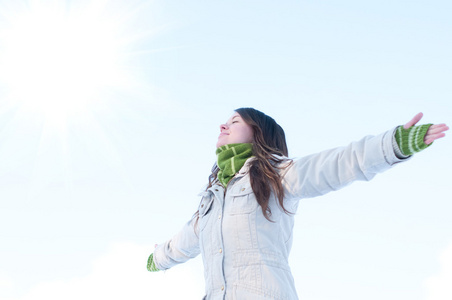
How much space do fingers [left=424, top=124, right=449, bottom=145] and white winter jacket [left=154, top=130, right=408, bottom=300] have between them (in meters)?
0.23

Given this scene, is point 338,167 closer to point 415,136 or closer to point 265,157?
point 415,136

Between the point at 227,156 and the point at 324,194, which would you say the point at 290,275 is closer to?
the point at 324,194

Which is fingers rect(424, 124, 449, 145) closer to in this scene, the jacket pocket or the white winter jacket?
the white winter jacket

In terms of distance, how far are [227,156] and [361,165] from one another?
1.14 meters

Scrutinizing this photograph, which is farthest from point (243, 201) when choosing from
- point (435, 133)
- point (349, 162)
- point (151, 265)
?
point (151, 265)

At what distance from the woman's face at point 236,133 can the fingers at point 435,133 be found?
148 cm

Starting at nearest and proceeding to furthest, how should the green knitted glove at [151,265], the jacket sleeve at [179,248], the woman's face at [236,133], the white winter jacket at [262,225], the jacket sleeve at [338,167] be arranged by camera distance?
the jacket sleeve at [338,167] → the white winter jacket at [262,225] → the woman's face at [236,133] → the jacket sleeve at [179,248] → the green knitted glove at [151,265]

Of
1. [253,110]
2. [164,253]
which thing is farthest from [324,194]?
[164,253]

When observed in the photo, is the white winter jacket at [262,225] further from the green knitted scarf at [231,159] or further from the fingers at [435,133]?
the fingers at [435,133]

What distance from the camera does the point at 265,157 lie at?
3.38 meters

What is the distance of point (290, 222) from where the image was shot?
3283 mm

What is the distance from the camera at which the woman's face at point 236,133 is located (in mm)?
3615

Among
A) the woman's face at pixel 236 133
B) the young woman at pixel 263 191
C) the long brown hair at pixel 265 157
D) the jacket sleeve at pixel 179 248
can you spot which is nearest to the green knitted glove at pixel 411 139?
the young woman at pixel 263 191

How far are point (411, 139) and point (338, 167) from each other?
0.46 metres
